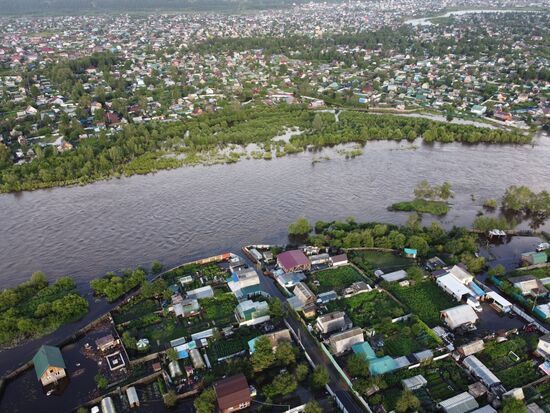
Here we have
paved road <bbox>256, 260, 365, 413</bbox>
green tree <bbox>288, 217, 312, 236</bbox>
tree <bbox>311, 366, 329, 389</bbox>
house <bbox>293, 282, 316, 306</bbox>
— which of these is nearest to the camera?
paved road <bbox>256, 260, 365, 413</bbox>

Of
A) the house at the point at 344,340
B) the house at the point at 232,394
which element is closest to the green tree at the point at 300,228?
the house at the point at 344,340

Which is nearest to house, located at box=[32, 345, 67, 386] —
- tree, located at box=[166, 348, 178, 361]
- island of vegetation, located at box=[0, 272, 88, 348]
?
island of vegetation, located at box=[0, 272, 88, 348]

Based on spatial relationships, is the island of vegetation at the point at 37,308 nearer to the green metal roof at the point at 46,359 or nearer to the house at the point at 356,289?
the green metal roof at the point at 46,359

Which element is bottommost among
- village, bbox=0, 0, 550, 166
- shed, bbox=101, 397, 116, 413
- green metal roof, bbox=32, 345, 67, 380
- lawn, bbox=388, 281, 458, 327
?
lawn, bbox=388, 281, 458, 327

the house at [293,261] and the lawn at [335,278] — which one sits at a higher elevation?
the house at [293,261]

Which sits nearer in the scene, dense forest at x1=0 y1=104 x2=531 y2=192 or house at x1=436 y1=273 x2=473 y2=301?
house at x1=436 y1=273 x2=473 y2=301

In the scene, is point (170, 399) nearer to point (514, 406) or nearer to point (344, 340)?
point (344, 340)

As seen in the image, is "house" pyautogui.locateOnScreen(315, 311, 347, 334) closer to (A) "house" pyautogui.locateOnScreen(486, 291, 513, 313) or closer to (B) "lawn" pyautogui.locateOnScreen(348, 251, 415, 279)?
(B) "lawn" pyautogui.locateOnScreen(348, 251, 415, 279)
